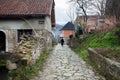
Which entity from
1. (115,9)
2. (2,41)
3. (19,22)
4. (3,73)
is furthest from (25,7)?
(3,73)

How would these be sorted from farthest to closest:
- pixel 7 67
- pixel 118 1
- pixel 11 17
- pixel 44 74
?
pixel 11 17 < pixel 118 1 < pixel 44 74 < pixel 7 67

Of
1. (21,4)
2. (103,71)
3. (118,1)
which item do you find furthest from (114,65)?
(21,4)

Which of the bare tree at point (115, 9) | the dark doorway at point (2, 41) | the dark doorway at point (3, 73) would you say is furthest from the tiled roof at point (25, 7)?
the dark doorway at point (3, 73)

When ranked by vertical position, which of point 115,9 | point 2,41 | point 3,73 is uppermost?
point 115,9

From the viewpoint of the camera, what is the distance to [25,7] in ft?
68.9

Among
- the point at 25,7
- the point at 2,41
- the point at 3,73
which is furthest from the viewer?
the point at 2,41

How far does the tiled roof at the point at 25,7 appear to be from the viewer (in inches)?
781

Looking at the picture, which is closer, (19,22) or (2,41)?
(19,22)

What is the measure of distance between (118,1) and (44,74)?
11163 millimetres

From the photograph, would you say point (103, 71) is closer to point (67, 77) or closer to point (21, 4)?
point (67, 77)

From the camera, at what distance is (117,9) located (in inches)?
731

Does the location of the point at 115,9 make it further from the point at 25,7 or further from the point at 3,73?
the point at 3,73

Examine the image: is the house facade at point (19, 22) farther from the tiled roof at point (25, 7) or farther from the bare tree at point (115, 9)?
the bare tree at point (115, 9)

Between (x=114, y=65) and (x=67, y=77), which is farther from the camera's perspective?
(x=67, y=77)
